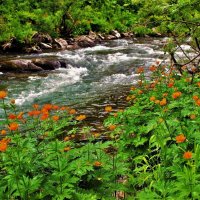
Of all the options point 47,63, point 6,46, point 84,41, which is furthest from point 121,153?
point 84,41

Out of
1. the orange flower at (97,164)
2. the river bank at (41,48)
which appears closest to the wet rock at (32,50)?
the river bank at (41,48)

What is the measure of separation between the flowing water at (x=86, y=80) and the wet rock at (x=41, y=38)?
271cm

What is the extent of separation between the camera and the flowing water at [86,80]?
10445 mm

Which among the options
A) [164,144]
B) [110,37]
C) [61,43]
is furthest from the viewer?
[110,37]

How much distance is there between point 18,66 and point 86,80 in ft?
11.0

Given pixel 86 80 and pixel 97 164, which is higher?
pixel 97 164

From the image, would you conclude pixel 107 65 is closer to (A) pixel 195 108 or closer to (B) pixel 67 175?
(A) pixel 195 108

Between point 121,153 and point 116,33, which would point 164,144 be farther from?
point 116,33

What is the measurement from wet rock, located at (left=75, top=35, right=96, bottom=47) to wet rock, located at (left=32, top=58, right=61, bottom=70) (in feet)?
20.9

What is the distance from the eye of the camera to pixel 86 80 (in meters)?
13.5

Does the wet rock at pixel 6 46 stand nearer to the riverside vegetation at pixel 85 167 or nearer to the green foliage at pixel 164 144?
the green foliage at pixel 164 144

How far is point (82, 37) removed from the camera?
23641 millimetres

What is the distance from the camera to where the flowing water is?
10.4m

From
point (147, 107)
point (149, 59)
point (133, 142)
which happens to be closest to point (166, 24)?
point (147, 107)
